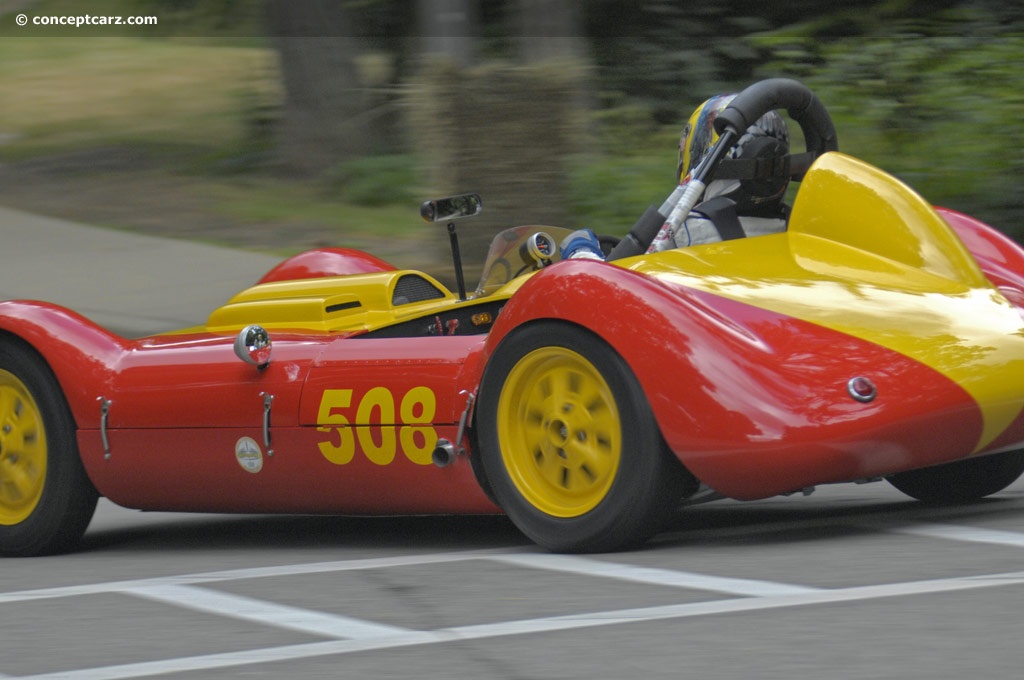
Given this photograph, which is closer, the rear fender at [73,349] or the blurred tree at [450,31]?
the rear fender at [73,349]

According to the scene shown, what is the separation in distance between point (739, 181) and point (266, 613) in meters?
2.36

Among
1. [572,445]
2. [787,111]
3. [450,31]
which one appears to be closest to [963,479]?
[787,111]

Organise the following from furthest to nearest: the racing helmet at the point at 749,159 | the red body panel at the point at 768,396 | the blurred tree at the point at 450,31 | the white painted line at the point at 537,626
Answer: the blurred tree at the point at 450,31, the racing helmet at the point at 749,159, the red body panel at the point at 768,396, the white painted line at the point at 537,626

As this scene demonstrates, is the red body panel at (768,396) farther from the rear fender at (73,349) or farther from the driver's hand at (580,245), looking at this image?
the rear fender at (73,349)

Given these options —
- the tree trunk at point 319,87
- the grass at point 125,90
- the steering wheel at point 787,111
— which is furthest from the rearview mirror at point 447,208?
the grass at point 125,90

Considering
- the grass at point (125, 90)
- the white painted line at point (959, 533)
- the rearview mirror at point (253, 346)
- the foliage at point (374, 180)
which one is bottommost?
the white painted line at point (959, 533)

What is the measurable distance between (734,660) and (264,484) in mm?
2556

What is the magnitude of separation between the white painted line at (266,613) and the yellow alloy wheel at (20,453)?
1310 mm

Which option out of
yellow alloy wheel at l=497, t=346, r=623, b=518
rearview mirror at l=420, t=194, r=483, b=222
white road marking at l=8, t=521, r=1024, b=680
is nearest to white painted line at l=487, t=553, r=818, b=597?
white road marking at l=8, t=521, r=1024, b=680

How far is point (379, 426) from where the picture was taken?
18.6 ft

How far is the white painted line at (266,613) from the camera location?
432cm

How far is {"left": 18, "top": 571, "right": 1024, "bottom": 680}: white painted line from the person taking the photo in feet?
13.2

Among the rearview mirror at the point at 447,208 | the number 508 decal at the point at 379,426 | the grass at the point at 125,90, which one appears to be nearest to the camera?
the number 508 decal at the point at 379,426

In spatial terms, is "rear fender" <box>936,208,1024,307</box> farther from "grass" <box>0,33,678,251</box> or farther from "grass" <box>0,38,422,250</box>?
"grass" <box>0,38,422,250</box>
